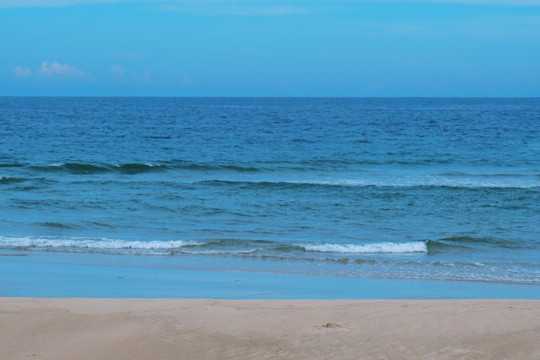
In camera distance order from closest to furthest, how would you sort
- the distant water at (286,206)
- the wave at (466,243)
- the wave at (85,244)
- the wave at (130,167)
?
1. the distant water at (286,206)
2. the wave at (85,244)
3. the wave at (466,243)
4. the wave at (130,167)

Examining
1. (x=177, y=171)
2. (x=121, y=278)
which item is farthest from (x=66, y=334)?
(x=177, y=171)

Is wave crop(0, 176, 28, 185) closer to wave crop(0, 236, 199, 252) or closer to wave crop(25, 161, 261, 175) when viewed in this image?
wave crop(25, 161, 261, 175)

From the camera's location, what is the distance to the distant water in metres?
13.0

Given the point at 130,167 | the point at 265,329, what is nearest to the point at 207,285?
the point at 265,329

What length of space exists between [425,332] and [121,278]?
18.7ft

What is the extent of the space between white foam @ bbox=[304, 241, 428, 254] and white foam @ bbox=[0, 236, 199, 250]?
2.81 metres

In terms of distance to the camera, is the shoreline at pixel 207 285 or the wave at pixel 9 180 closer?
the shoreline at pixel 207 285

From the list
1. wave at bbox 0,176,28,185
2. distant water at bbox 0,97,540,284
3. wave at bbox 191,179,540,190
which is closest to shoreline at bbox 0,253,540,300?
distant water at bbox 0,97,540,284

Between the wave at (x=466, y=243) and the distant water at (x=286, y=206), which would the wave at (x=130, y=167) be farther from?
the wave at (x=466, y=243)

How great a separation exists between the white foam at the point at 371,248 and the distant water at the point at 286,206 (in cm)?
4

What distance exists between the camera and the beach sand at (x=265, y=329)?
20.7ft

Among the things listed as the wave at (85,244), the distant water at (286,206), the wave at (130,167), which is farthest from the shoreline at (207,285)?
the wave at (130,167)

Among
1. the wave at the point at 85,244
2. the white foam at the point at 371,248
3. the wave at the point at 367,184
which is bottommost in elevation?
the wave at the point at 85,244

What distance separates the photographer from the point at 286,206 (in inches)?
744
